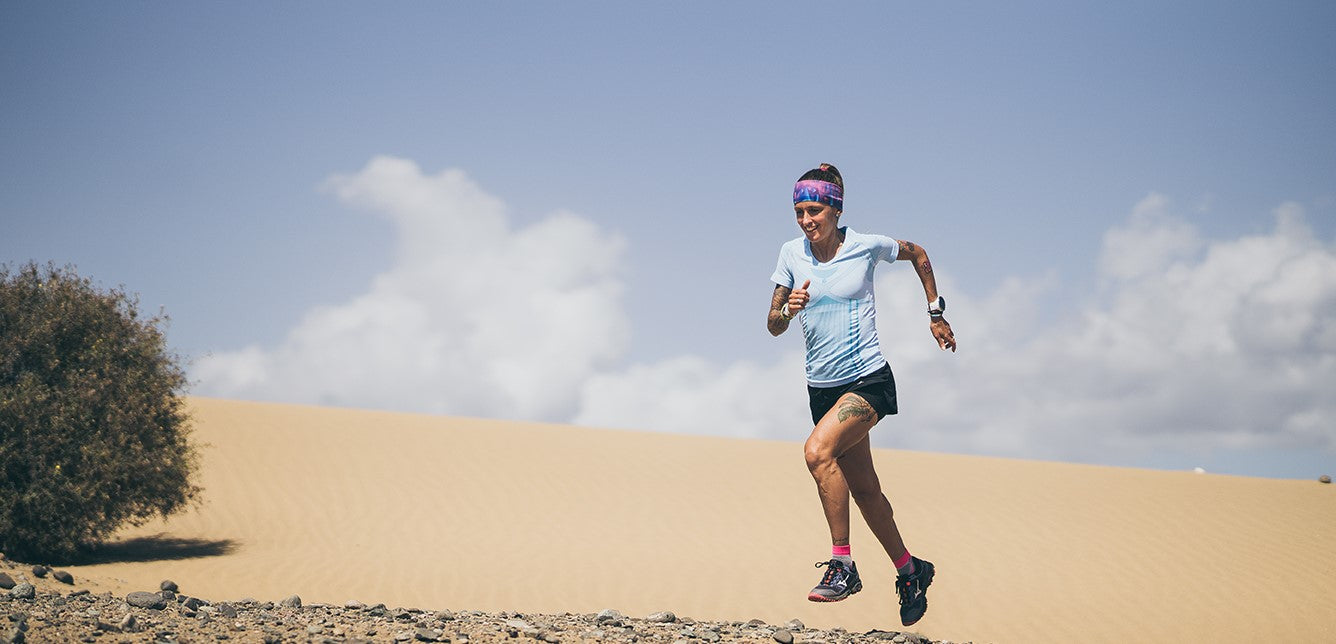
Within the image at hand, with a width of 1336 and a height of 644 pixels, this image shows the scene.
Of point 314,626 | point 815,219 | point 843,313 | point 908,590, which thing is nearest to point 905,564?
point 908,590

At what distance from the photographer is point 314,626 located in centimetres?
771

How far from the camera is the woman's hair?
5812 millimetres

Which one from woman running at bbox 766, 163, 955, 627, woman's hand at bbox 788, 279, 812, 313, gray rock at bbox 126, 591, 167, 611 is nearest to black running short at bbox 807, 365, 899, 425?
woman running at bbox 766, 163, 955, 627

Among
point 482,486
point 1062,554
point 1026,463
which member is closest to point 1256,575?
point 1062,554

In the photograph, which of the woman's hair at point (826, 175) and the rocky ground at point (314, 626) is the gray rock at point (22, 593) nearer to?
A: the rocky ground at point (314, 626)

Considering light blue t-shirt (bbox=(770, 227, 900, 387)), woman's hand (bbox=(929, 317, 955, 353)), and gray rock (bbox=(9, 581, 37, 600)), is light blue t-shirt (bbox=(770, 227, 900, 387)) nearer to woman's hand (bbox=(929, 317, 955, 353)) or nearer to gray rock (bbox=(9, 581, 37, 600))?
woman's hand (bbox=(929, 317, 955, 353))

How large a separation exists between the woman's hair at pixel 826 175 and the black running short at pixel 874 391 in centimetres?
106

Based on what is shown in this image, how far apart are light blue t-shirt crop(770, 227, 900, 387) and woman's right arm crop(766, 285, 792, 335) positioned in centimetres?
12

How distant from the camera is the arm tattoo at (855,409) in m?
5.68

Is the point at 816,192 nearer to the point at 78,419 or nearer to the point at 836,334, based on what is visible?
the point at 836,334

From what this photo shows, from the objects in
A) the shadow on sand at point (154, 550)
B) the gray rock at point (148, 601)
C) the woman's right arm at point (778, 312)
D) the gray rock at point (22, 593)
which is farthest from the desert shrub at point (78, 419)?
the woman's right arm at point (778, 312)

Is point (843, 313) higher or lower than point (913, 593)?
higher

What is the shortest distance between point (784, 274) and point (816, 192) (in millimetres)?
531

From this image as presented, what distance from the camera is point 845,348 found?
18.9 feet
